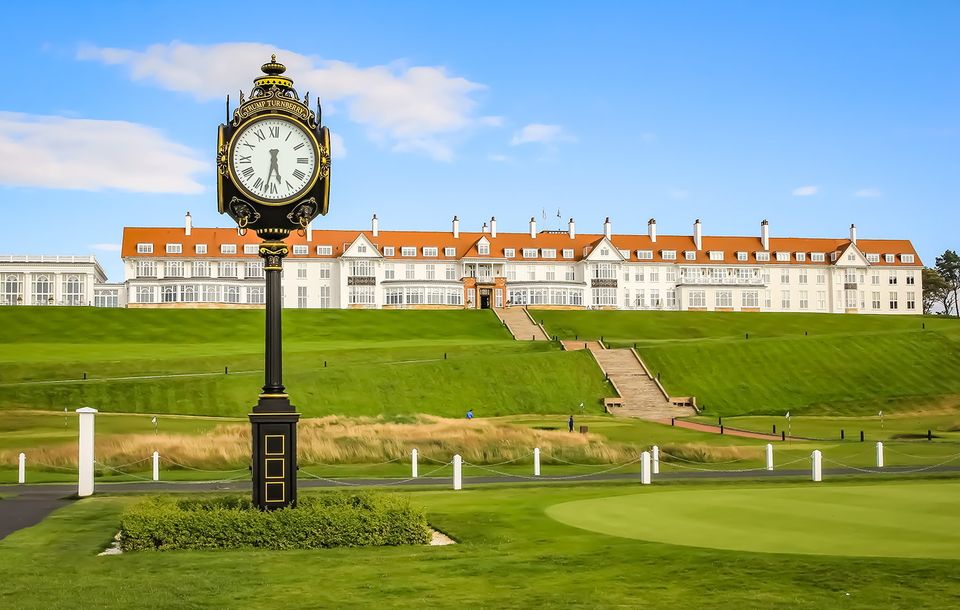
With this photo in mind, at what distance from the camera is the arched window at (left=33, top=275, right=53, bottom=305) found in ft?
404

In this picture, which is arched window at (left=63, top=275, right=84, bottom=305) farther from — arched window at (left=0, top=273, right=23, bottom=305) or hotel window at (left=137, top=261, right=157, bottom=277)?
hotel window at (left=137, top=261, right=157, bottom=277)

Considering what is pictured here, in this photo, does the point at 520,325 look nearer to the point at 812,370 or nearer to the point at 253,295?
the point at 812,370

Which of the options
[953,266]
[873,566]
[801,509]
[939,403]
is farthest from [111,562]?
[953,266]

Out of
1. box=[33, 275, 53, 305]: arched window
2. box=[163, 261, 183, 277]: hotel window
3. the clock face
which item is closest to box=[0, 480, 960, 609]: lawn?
the clock face

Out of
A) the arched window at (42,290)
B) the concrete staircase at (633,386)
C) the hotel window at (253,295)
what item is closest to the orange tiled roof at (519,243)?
the hotel window at (253,295)

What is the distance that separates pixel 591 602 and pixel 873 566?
4.94 m

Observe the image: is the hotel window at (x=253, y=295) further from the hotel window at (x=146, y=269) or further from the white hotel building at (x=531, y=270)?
the hotel window at (x=146, y=269)

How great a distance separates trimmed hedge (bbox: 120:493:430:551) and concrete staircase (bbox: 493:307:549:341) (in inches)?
2878

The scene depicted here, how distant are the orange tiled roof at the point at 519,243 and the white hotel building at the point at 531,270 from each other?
0.61 ft

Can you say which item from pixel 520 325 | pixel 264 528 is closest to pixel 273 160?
pixel 264 528

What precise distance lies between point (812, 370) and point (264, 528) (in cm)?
6626

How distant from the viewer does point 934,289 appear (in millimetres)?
190125

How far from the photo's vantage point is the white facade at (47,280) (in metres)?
122

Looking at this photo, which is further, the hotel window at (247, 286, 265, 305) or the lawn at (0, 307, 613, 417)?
the hotel window at (247, 286, 265, 305)
